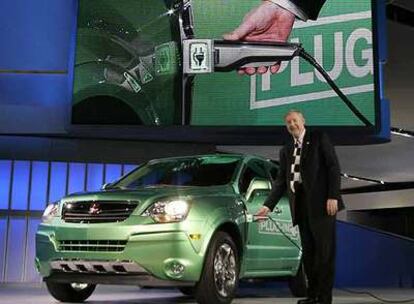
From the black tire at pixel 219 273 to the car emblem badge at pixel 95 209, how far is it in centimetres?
118

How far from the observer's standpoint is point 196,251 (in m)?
6.16

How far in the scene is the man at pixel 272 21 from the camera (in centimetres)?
1204

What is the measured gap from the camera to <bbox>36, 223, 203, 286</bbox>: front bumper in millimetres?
6055

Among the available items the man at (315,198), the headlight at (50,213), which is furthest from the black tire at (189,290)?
the headlight at (50,213)

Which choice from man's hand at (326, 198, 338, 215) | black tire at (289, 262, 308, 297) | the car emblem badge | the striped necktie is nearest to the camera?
man's hand at (326, 198, 338, 215)

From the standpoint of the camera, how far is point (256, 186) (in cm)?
736

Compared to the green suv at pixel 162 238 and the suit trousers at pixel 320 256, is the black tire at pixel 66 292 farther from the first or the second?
the suit trousers at pixel 320 256

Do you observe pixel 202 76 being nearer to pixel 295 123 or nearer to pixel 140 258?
pixel 295 123

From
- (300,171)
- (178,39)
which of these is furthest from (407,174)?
(300,171)

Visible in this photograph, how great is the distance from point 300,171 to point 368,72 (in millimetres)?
6681

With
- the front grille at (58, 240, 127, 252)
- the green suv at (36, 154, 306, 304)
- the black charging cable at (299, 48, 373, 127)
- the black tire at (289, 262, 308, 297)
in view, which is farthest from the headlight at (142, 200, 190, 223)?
the black charging cable at (299, 48, 373, 127)

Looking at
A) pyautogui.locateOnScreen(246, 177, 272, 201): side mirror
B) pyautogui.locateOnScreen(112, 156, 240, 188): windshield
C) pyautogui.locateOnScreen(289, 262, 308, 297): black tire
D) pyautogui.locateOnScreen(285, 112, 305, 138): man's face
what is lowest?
pyautogui.locateOnScreen(289, 262, 308, 297): black tire

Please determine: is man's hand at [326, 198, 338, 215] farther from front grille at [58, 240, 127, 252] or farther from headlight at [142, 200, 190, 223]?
front grille at [58, 240, 127, 252]

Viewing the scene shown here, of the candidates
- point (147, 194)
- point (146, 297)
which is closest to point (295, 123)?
point (147, 194)
